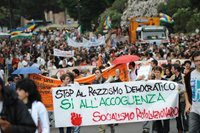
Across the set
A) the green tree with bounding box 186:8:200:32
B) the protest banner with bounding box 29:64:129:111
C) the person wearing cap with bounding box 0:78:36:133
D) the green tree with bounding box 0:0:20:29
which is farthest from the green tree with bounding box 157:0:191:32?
the person wearing cap with bounding box 0:78:36:133

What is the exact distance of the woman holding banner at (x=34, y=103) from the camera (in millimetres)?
4945

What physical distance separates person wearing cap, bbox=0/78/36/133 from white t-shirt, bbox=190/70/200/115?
11.3 feet

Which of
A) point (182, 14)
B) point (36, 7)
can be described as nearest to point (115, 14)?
point (182, 14)

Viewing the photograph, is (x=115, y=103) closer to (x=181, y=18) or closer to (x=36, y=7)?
(x=181, y=18)

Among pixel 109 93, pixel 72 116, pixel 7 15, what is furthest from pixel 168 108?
pixel 7 15

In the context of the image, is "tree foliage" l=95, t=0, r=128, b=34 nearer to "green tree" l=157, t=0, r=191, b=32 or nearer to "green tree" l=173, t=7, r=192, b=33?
"green tree" l=157, t=0, r=191, b=32

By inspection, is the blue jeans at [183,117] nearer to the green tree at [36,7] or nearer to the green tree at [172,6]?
the green tree at [172,6]

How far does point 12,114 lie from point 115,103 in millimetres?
5562

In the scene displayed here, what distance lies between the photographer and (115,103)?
31.1ft

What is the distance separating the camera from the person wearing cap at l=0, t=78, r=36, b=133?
3951 mm

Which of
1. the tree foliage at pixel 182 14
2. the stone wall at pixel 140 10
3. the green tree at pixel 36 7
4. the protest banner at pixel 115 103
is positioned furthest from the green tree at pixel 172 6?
the green tree at pixel 36 7

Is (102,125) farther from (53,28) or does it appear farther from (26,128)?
(53,28)

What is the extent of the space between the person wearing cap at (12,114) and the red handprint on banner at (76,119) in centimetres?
521

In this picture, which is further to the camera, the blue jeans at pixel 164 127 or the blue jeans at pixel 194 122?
the blue jeans at pixel 164 127
